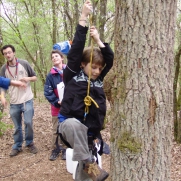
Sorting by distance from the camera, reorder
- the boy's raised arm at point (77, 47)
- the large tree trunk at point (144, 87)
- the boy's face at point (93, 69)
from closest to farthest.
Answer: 1. the large tree trunk at point (144, 87)
2. the boy's raised arm at point (77, 47)
3. the boy's face at point (93, 69)

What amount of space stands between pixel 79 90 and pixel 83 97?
8 centimetres

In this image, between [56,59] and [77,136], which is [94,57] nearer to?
[77,136]

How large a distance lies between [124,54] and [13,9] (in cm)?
1089

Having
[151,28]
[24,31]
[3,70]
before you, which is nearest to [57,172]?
[3,70]

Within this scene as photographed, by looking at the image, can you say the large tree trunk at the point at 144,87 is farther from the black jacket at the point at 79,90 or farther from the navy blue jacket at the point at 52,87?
the navy blue jacket at the point at 52,87

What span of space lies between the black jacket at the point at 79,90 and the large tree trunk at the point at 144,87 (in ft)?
1.42


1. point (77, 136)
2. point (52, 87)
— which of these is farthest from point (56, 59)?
point (77, 136)

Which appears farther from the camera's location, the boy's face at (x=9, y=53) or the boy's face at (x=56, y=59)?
the boy's face at (x=9, y=53)

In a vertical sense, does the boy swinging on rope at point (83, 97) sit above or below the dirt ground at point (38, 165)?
above

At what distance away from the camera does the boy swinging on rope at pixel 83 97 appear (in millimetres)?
2320

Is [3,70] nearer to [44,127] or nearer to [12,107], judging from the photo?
[12,107]

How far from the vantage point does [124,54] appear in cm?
191

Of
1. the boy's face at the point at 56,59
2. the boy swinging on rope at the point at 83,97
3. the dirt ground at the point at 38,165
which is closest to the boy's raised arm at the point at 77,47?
the boy swinging on rope at the point at 83,97

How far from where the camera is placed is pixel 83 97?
236cm
